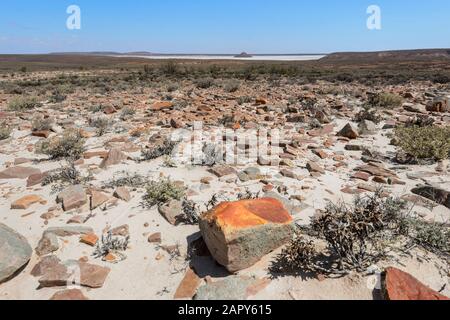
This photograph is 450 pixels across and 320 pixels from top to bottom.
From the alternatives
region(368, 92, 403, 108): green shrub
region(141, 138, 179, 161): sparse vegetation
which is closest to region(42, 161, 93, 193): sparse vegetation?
region(141, 138, 179, 161): sparse vegetation

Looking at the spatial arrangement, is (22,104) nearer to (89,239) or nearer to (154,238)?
(89,239)

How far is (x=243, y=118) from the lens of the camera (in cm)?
789

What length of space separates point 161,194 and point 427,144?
14.4 feet

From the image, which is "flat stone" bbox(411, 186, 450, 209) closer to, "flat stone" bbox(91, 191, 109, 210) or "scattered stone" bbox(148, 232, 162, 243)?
"scattered stone" bbox(148, 232, 162, 243)

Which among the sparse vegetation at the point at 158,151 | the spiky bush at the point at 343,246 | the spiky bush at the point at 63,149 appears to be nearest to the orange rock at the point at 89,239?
the spiky bush at the point at 343,246

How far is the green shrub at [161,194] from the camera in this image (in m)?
3.80

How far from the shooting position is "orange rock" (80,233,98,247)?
122 inches

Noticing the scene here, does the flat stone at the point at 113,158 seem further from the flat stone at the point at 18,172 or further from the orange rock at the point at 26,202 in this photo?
the orange rock at the point at 26,202

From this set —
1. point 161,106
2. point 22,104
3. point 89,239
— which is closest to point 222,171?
point 89,239

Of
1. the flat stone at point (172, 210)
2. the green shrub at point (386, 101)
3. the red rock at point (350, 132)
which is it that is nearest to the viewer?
the flat stone at point (172, 210)

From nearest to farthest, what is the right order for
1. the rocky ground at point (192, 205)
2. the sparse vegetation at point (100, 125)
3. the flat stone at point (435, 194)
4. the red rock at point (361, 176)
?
the rocky ground at point (192, 205)
the flat stone at point (435, 194)
the red rock at point (361, 176)
the sparse vegetation at point (100, 125)

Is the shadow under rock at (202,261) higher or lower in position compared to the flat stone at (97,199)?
lower

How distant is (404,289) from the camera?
2.21 metres

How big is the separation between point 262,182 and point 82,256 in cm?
240
